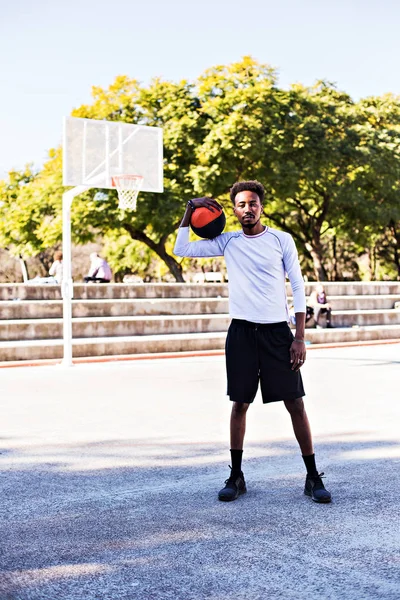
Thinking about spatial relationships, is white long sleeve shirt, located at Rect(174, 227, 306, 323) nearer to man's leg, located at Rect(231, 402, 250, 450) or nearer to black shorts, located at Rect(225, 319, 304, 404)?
black shorts, located at Rect(225, 319, 304, 404)

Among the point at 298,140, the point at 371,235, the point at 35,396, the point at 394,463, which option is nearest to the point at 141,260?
the point at 371,235

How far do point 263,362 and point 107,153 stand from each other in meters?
13.3

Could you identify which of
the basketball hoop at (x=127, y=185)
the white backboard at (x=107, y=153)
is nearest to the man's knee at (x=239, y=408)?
the white backboard at (x=107, y=153)

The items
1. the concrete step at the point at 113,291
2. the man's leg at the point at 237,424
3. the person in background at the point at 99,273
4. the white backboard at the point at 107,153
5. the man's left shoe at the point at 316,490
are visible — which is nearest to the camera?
the man's left shoe at the point at 316,490

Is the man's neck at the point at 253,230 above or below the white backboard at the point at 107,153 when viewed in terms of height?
below

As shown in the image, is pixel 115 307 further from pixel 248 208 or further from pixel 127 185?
pixel 248 208

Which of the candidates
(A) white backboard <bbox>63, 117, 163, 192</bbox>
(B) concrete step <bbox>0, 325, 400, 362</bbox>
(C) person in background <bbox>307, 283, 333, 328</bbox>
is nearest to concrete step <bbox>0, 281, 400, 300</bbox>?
(C) person in background <bbox>307, 283, 333, 328</bbox>

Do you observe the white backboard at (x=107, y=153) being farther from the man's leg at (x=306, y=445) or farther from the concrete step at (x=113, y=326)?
the man's leg at (x=306, y=445)

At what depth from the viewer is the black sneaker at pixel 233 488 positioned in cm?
500

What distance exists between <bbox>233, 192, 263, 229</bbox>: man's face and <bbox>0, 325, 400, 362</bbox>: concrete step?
12.8m

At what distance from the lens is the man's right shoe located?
5.00 meters

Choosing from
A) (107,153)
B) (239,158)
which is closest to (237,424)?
(107,153)

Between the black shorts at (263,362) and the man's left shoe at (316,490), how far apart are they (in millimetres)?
531

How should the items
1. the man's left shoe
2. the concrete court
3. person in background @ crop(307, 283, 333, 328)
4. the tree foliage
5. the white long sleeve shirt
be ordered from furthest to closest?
1. the tree foliage
2. person in background @ crop(307, 283, 333, 328)
3. the white long sleeve shirt
4. the man's left shoe
5. the concrete court
